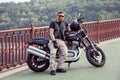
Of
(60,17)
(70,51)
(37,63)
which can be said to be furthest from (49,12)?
(60,17)

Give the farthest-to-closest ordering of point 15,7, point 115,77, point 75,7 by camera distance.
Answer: point 15,7 < point 75,7 < point 115,77

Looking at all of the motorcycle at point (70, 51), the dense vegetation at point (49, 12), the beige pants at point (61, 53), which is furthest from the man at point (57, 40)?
the dense vegetation at point (49, 12)

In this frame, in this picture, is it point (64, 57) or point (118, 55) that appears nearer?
point (64, 57)

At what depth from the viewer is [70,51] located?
20.4 ft

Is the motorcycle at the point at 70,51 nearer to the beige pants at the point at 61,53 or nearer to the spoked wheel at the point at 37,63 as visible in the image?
the spoked wheel at the point at 37,63

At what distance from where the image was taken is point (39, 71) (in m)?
6.05

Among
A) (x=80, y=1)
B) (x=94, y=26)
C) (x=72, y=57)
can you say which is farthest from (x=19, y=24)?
(x=72, y=57)

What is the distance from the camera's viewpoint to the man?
5.79 metres

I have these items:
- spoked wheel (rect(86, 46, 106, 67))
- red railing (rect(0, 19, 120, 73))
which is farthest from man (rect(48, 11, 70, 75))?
red railing (rect(0, 19, 120, 73))

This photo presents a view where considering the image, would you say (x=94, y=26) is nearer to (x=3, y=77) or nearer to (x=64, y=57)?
(x=64, y=57)

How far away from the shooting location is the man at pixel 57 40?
5.79 m

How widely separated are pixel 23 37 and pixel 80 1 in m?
24.2

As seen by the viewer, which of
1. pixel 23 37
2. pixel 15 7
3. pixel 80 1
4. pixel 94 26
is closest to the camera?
pixel 23 37

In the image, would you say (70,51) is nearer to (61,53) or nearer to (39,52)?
(61,53)
